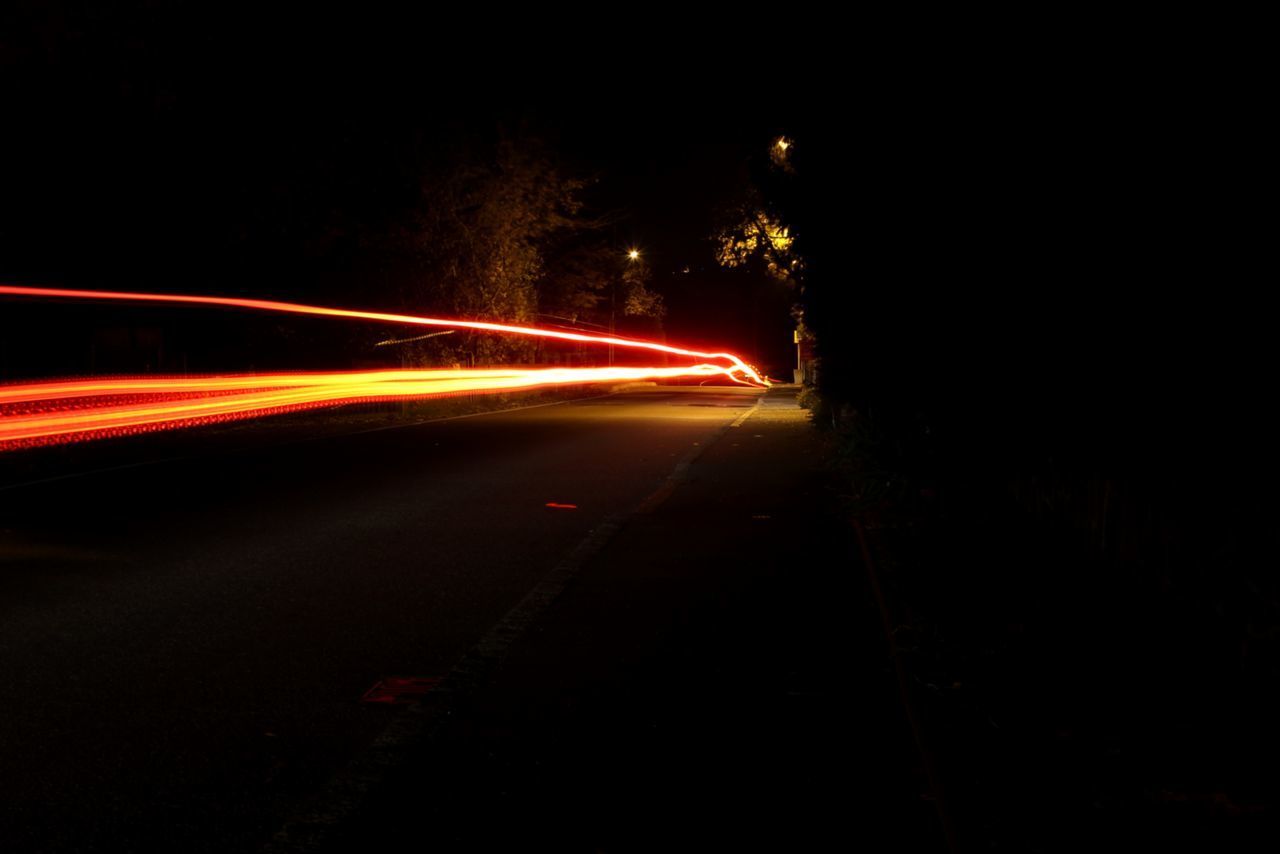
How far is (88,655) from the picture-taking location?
612 cm

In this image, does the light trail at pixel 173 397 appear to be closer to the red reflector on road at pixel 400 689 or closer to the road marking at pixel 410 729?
the road marking at pixel 410 729

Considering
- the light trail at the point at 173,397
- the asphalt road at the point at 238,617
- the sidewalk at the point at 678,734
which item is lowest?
the asphalt road at the point at 238,617

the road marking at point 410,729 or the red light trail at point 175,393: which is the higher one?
the red light trail at point 175,393

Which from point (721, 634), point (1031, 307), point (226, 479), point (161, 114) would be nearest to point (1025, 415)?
point (1031, 307)

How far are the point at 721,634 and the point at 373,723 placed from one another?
2232 millimetres

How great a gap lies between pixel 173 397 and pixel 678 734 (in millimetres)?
19857

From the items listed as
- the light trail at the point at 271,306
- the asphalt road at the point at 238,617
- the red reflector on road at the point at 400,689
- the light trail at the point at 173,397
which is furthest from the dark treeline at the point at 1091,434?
the light trail at the point at 271,306

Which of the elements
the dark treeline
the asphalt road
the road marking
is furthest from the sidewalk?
the dark treeline

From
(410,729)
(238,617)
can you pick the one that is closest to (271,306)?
(238,617)

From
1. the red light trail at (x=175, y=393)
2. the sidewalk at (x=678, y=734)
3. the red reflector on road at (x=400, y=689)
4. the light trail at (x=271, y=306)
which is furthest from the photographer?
the light trail at (x=271, y=306)

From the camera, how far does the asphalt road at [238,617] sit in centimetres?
425

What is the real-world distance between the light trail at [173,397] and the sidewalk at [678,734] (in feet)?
35.1

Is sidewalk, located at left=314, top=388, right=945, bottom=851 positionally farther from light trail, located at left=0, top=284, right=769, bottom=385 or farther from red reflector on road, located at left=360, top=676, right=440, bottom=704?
light trail, located at left=0, top=284, right=769, bottom=385

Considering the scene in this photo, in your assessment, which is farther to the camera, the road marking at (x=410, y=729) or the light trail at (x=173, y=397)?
the light trail at (x=173, y=397)
